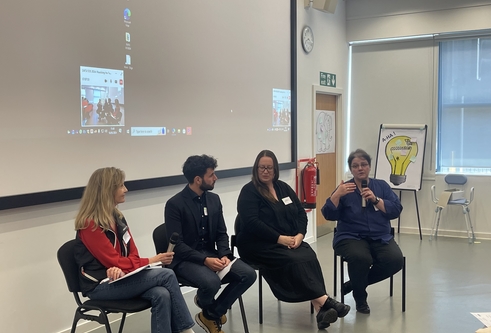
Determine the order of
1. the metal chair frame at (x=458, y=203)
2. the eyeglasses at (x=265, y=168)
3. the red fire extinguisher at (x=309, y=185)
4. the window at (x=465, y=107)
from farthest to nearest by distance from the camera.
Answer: the window at (x=465, y=107) < the metal chair frame at (x=458, y=203) < the red fire extinguisher at (x=309, y=185) < the eyeglasses at (x=265, y=168)

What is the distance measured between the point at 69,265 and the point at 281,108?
10.9 feet

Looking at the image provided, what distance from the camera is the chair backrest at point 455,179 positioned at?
6.13 metres

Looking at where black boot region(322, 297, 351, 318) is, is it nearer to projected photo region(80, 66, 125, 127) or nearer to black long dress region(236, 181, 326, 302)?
black long dress region(236, 181, 326, 302)

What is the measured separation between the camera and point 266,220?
3381mm

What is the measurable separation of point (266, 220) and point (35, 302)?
5.03ft

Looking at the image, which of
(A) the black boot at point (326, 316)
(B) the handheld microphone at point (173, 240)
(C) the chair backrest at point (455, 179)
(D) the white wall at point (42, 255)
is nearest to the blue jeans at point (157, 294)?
(B) the handheld microphone at point (173, 240)

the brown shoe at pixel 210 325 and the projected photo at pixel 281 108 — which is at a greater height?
the projected photo at pixel 281 108

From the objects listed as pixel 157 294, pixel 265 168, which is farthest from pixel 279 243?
pixel 157 294

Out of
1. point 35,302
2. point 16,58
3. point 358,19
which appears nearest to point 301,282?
point 35,302

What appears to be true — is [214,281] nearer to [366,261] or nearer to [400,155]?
[366,261]

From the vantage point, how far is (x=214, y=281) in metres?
2.91

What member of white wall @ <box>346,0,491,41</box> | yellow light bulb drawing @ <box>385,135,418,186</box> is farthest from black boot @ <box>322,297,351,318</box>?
white wall @ <box>346,0,491,41</box>

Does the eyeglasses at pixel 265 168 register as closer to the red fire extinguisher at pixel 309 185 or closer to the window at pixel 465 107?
the red fire extinguisher at pixel 309 185

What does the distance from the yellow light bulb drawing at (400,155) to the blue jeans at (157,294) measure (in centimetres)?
444
